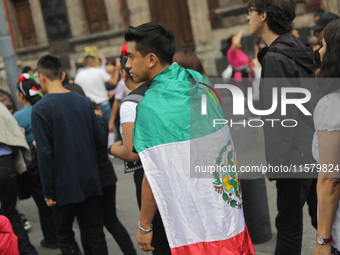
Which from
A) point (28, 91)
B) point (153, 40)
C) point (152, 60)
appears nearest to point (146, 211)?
point (152, 60)

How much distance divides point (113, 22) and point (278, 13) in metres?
14.2

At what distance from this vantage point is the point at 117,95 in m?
9.30

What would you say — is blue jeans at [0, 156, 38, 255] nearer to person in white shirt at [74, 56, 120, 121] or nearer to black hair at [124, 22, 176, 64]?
black hair at [124, 22, 176, 64]

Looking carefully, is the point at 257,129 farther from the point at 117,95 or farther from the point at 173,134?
the point at 173,134

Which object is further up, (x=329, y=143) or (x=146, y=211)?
(x=329, y=143)

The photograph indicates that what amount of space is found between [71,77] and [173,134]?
17148mm

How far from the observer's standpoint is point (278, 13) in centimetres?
320

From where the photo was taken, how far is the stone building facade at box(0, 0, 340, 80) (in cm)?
1345

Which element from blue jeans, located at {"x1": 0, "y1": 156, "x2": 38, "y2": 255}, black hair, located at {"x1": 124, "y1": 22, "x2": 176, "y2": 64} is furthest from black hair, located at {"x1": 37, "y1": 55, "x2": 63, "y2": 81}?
black hair, located at {"x1": 124, "y1": 22, "x2": 176, "y2": 64}

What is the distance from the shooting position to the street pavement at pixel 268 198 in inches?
174

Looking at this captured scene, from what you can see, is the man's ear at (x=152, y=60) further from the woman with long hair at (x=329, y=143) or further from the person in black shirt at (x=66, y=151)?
the person in black shirt at (x=66, y=151)

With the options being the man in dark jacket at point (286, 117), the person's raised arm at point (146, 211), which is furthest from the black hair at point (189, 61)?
the person's raised arm at point (146, 211)

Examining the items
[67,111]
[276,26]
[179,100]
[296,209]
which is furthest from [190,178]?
[67,111]

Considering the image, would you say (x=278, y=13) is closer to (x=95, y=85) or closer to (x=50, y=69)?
(x=50, y=69)
